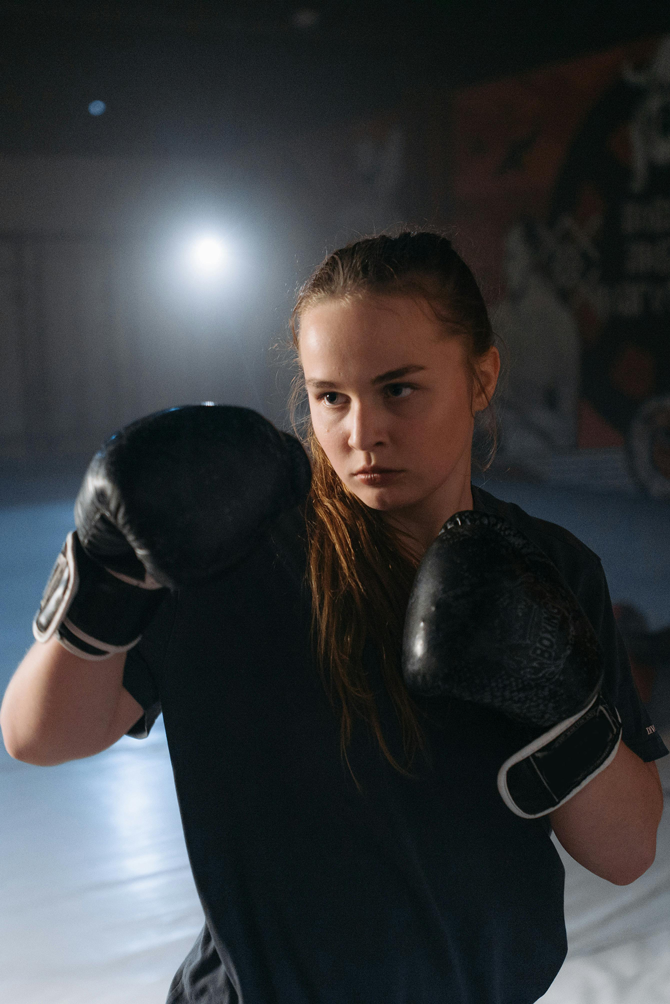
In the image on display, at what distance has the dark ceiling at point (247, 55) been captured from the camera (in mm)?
5633

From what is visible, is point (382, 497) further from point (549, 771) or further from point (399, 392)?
point (549, 771)

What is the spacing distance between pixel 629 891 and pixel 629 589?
92.4 inches

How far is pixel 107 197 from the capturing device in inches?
292

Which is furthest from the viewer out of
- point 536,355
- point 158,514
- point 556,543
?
point 536,355

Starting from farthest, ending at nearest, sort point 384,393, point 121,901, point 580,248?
point 580,248 → point 121,901 → point 384,393

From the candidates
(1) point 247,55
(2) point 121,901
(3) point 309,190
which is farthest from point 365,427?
(3) point 309,190

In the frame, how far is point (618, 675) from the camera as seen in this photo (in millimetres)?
727

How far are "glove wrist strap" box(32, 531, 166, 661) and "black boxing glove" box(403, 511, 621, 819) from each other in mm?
187

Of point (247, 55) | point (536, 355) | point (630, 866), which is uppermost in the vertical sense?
point (247, 55)

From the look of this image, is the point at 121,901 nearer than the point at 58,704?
No

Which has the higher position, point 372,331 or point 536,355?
point 372,331

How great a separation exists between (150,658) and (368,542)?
0.19 meters

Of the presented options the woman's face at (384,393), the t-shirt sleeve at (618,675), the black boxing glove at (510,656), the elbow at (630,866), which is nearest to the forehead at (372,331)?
the woman's face at (384,393)

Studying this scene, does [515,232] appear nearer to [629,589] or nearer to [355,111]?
[355,111]
